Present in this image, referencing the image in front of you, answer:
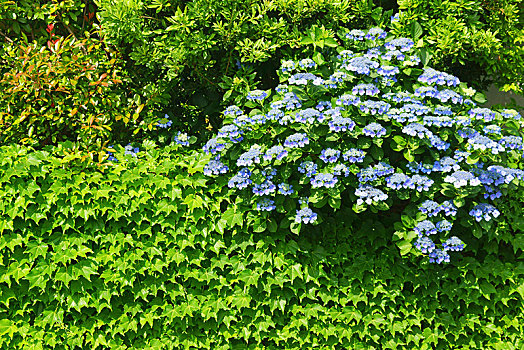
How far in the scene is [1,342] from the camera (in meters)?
3.30

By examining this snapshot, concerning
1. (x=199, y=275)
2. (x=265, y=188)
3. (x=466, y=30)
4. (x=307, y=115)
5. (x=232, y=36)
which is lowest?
(x=199, y=275)

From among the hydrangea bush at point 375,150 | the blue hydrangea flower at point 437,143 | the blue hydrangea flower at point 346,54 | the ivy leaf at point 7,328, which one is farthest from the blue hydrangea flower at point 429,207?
the ivy leaf at point 7,328

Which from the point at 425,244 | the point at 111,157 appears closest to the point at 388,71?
the point at 425,244

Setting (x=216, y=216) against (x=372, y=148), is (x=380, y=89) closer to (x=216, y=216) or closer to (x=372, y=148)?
(x=372, y=148)

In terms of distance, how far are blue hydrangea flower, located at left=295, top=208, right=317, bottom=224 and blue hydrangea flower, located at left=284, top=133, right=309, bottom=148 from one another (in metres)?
0.43

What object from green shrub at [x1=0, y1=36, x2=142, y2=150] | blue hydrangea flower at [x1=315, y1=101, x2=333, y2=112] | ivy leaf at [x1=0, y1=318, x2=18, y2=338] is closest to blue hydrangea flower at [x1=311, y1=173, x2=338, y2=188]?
blue hydrangea flower at [x1=315, y1=101, x2=333, y2=112]

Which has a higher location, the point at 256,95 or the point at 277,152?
the point at 256,95

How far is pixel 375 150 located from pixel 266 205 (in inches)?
32.8

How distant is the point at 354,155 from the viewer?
325cm

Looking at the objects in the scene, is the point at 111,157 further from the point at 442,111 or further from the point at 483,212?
the point at 483,212

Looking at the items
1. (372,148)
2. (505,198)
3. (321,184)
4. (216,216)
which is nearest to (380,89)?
(372,148)

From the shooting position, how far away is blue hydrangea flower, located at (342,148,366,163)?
128 inches

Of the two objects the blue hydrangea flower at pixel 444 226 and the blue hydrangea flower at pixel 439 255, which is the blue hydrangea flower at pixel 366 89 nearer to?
the blue hydrangea flower at pixel 444 226

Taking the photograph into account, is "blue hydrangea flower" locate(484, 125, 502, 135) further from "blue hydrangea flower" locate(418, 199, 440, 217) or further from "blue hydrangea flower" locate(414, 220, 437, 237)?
"blue hydrangea flower" locate(414, 220, 437, 237)
